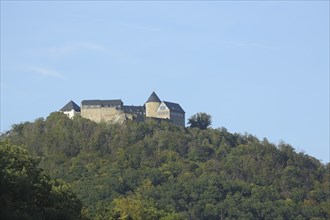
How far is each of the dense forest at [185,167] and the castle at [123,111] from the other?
5.12 feet

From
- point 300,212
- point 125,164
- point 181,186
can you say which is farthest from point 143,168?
point 300,212

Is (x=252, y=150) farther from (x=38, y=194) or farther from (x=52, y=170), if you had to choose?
(x=38, y=194)

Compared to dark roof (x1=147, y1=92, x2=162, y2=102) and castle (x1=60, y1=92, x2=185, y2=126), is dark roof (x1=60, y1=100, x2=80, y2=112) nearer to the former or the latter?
castle (x1=60, y1=92, x2=185, y2=126)

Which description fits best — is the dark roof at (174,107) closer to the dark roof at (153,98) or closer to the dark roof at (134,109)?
the dark roof at (153,98)

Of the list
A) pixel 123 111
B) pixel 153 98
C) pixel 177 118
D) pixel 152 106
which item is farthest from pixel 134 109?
pixel 177 118

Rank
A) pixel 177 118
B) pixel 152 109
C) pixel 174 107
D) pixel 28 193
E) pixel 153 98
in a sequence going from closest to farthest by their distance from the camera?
1. pixel 28 193
2. pixel 153 98
3. pixel 152 109
4. pixel 174 107
5. pixel 177 118

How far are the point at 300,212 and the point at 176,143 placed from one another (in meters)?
24.9

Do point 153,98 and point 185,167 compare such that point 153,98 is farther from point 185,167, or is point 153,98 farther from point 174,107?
point 185,167

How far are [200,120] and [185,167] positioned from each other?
11908 mm

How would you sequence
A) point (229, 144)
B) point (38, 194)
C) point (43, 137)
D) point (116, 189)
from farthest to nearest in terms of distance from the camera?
point (229, 144)
point (43, 137)
point (116, 189)
point (38, 194)

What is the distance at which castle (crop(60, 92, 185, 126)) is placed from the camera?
156 meters

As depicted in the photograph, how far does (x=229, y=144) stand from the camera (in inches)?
6683

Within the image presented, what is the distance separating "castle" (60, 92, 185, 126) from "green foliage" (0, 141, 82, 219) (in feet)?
310

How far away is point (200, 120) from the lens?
166 metres
